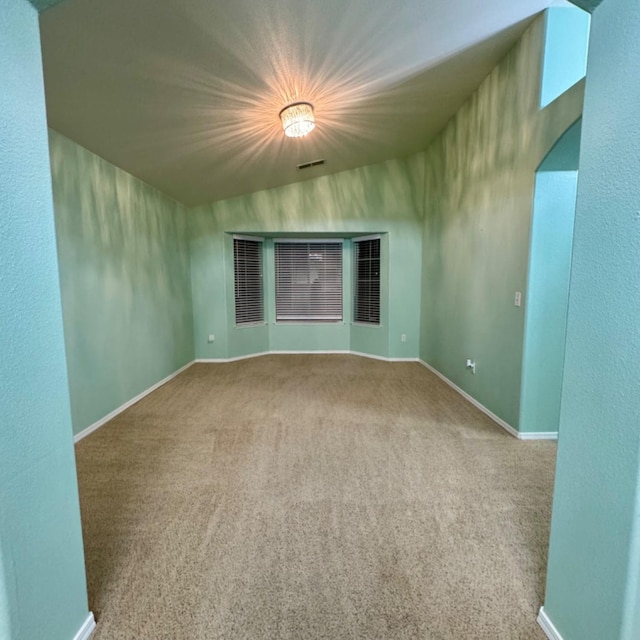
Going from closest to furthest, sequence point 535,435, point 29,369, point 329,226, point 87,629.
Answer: point 29,369 → point 87,629 → point 535,435 → point 329,226

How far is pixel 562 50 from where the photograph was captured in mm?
2311

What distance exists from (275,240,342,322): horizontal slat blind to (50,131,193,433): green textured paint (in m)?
1.76

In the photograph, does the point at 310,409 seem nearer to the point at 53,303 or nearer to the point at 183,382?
the point at 183,382

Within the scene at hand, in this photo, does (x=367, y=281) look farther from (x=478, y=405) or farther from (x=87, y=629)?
(x=87, y=629)

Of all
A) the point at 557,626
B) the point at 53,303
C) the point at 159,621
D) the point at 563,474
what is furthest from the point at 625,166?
the point at 159,621

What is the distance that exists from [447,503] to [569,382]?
3.76 ft

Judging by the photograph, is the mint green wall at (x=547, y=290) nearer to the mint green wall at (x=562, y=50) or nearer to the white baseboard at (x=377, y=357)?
the mint green wall at (x=562, y=50)

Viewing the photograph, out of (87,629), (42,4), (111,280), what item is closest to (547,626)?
(87,629)

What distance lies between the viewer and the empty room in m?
0.96

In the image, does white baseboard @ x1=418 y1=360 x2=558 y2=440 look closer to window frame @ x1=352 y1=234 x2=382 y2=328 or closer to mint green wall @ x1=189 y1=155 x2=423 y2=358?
mint green wall @ x1=189 y1=155 x2=423 y2=358

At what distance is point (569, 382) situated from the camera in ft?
3.64

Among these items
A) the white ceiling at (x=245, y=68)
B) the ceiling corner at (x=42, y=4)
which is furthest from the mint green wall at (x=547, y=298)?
the ceiling corner at (x=42, y=4)

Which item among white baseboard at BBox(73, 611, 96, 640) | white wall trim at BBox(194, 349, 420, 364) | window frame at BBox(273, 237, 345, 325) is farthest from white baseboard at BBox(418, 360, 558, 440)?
white baseboard at BBox(73, 611, 96, 640)

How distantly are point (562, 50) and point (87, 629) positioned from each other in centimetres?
403
